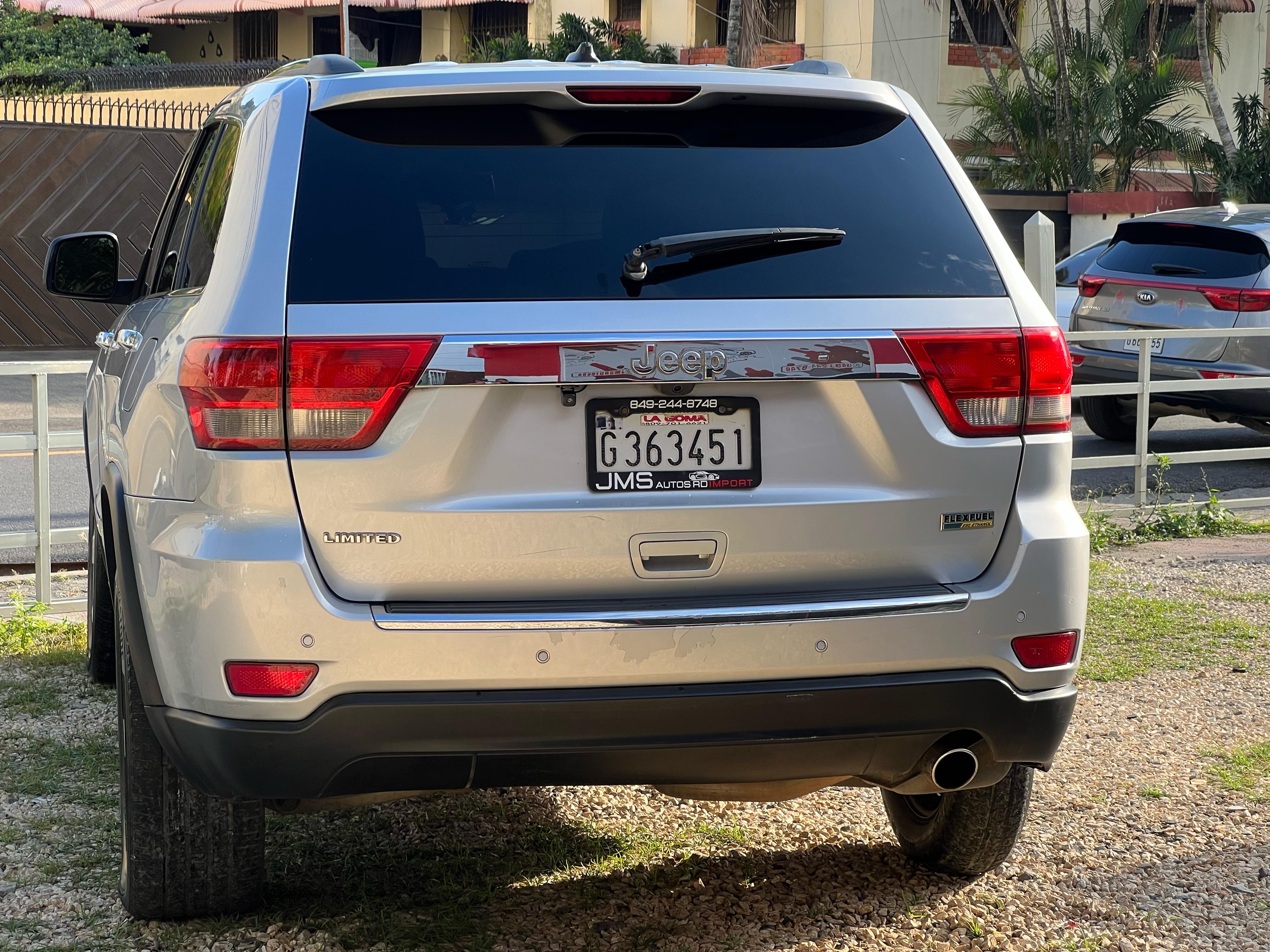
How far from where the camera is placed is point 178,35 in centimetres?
4150

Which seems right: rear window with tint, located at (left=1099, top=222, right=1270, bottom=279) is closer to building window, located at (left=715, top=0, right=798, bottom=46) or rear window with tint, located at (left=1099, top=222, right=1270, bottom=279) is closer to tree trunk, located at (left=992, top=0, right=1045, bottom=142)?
tree trunk, located at (left=992, top=0, right=1045, bottom=142)

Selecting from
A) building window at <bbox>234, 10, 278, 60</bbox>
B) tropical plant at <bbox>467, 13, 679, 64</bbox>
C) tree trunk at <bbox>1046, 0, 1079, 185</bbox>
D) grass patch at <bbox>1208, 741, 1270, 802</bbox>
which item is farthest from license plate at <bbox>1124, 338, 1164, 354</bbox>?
building window at <bbox>234, 10, 278, 60</bbox>

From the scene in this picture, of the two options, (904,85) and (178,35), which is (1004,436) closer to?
(904,85)

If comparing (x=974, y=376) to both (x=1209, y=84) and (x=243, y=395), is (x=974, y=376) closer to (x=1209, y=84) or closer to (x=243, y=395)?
(x=243, y=395)

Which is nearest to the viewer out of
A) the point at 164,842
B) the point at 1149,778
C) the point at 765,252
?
the point at 765,252

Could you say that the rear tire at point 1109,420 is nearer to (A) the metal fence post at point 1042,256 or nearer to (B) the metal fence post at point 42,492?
(A) the metal fence post at point 1042,256

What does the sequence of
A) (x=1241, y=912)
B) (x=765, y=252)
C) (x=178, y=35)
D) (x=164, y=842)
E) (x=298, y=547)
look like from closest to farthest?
(x=298, y=547) < (x=765, y=252) < (x=164, y=842) < (x=1241, y=912) < (x=178, y=35)

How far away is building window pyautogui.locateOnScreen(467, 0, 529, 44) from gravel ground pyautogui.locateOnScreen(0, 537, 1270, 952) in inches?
1221

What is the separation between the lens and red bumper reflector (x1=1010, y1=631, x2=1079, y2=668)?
295 cm

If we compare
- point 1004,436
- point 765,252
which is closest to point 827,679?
point 1004,436

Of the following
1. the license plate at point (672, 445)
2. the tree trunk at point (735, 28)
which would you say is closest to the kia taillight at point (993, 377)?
the license plate at point (672, 445)

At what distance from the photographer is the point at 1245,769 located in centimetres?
460

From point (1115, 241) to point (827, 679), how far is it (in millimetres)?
9515

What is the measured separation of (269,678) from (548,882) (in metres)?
1.23
